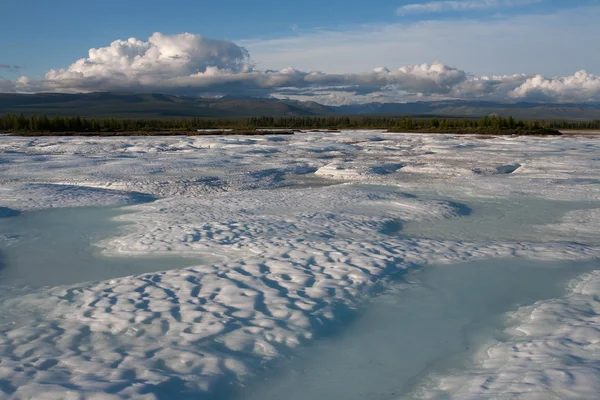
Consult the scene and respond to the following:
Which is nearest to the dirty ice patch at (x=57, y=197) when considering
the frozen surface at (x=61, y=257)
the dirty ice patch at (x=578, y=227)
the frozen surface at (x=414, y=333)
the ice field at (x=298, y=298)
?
the ice field at (x=298, y=298)

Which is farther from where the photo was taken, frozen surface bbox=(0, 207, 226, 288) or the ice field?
frozen surface bbox=(0, 207, 226, 288)

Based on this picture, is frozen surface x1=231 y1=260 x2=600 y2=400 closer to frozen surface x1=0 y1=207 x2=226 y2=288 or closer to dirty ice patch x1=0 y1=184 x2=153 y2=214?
frozen surface x1=0 y1=207 x2=226 y2=288

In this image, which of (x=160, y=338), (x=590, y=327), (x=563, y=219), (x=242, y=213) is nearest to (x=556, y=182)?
(x=563, y=219)

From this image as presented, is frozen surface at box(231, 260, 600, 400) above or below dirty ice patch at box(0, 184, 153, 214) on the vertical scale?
below

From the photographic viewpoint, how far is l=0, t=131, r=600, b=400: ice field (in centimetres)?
458

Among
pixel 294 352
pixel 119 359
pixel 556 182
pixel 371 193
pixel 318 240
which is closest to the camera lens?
pixel 119 359

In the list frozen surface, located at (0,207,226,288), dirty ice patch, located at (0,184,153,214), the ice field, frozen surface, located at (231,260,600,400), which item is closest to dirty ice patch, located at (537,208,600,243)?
the ice field

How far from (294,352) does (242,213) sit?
6689 millimetres

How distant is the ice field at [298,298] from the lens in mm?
4582

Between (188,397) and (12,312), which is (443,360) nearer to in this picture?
(188,397)

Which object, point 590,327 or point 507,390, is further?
point 590,327

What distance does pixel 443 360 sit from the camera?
16.5ft

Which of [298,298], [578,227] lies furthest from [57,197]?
[578,227]

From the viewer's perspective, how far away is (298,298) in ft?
20.9
